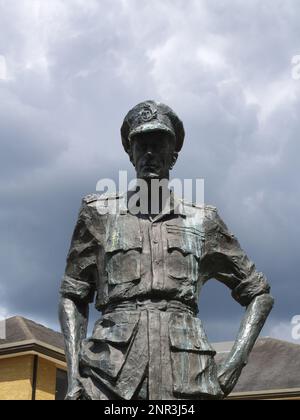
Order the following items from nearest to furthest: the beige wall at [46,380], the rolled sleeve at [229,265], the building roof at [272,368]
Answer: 1. the rolled sleeve at [229,265]
2. the beige wall at [46,380]
3. the building roof at [272,368]

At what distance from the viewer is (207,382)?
5.07 meters

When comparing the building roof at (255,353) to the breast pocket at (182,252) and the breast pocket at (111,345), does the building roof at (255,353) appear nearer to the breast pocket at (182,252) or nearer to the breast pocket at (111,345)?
the breast pocket at (182,252)

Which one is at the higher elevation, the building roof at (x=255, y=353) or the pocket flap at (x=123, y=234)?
the building roof at (x=255, y=353)

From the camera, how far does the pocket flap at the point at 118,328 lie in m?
5.03

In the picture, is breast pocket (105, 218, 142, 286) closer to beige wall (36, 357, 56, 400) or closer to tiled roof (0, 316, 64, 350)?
tiled roof (0, 316, 64, 350)

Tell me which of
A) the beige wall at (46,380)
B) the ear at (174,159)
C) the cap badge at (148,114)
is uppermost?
the beige wall at (46,380)

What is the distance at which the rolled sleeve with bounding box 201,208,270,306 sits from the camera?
18.5 feet

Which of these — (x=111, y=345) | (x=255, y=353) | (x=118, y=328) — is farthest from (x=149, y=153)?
(x=255, y=353)

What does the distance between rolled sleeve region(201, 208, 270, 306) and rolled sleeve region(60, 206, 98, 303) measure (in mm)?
766

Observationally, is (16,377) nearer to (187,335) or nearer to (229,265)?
(229,265)

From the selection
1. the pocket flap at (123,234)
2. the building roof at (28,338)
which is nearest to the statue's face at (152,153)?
the pocket flap at (123,234)

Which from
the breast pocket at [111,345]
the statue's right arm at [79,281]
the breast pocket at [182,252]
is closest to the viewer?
the breast pocket at [111,345]

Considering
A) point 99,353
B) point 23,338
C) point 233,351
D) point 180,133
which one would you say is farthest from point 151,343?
point 23,338

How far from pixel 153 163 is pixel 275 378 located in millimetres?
21758
